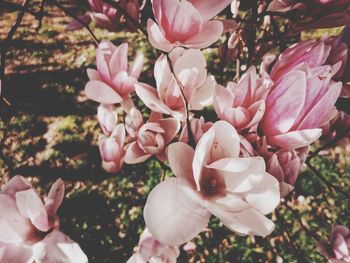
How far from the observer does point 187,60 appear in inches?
26.7

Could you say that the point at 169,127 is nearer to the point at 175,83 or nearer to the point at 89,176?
the point at 175,83

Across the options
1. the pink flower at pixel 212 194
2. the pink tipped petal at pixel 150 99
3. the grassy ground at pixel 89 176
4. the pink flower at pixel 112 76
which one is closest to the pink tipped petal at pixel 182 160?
the pink flower at pixel 212 194

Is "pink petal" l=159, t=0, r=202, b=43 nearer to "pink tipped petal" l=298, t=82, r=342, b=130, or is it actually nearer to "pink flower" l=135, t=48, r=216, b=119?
"pink flower" l=135, t=48, r=216, b=119

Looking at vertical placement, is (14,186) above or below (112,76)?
below

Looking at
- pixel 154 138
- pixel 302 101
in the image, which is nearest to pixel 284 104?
pixel 302 101


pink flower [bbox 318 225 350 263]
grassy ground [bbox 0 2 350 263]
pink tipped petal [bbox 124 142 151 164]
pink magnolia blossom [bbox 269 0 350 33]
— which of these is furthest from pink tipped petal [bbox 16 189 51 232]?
grassy ground [bbox 0 2 350 263]

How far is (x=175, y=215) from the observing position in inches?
20.3

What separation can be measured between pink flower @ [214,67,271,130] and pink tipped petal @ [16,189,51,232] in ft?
1.15

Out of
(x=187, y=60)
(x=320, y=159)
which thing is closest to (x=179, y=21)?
(x=187, y=60)

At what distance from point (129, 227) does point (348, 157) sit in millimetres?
1689

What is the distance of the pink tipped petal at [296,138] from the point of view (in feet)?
1.85

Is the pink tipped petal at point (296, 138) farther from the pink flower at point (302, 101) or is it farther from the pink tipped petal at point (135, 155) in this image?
the pink tipped petal at point (135, 155)

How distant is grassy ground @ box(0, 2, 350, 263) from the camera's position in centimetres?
208

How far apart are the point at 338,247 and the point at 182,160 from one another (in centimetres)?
67
